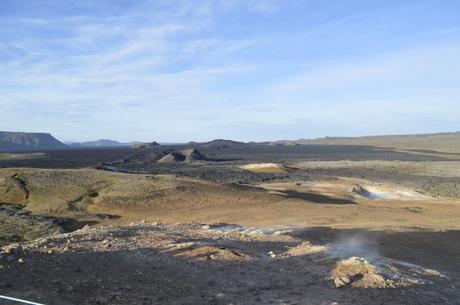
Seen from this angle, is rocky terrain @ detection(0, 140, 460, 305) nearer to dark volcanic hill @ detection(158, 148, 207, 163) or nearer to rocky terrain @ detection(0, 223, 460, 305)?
rocky terrain @ detection(0, 223, 460, 305)

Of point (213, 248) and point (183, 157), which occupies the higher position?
point (183, 157)

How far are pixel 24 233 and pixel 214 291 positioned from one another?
14513 millimetres

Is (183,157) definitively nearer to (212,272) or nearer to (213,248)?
(213,248)

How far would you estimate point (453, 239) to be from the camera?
18.3 metres

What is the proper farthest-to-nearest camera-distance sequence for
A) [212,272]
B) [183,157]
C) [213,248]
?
1. [183,157]
2. [213,248]
3. [212,272]

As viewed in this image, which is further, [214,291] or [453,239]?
[453,239]

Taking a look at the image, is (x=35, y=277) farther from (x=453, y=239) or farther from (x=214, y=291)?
(x=453, y=239)

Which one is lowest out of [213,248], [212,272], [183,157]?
[212,272]

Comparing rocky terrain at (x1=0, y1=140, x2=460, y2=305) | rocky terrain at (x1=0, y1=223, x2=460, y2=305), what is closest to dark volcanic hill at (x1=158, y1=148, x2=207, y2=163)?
rocky terrain at (x1=0, y1=140, x2=460, y2=305)

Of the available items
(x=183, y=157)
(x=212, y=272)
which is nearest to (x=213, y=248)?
(x=212, y=272)

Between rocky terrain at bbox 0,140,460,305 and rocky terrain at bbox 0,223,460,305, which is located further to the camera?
rocky terrain at bbox 0,140,460,305

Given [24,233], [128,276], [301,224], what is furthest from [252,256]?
[24,233]

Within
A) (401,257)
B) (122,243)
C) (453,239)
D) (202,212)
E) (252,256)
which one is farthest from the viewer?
(202,212)

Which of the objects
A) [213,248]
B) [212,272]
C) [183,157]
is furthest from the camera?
[183,157]
